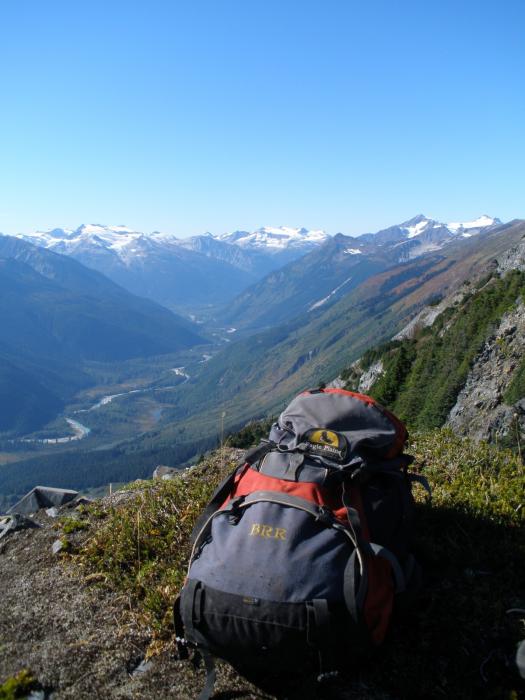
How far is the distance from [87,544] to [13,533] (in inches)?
62.0

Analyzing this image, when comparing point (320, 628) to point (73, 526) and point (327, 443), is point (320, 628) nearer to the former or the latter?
point (327, 443)

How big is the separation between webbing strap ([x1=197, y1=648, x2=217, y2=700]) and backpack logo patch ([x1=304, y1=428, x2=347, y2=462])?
6.01 ft

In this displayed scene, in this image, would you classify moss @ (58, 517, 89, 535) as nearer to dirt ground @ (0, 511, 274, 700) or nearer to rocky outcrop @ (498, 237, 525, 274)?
dirt ground @ (0, 511, 274, 700)

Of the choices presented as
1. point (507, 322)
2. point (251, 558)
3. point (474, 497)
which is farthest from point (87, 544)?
point (507, 322)

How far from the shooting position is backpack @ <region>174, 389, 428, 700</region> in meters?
3.64

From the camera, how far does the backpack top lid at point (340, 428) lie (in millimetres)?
4699

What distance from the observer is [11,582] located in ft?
19.5

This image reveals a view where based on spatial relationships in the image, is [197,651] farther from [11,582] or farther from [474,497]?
[474,497]

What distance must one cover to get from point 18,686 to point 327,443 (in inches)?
125

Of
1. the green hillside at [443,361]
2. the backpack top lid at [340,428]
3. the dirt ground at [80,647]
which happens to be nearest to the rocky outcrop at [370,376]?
the green hillside at [443,361]

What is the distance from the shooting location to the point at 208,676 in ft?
12.7

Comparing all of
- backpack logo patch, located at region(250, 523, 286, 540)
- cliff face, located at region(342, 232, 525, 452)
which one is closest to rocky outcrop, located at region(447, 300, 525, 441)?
cliff face, located at region(342, 232, 525, 452)

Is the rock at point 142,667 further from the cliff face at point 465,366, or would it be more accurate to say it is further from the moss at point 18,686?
the cliff face at point 465,366

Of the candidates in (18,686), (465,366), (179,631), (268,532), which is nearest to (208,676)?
(179,631)
